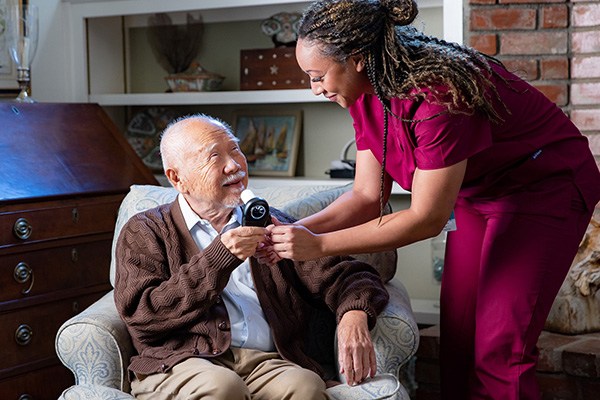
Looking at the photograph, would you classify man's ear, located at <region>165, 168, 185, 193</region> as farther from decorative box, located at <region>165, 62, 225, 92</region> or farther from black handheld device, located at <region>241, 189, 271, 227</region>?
decorative box, located at <region>165, 62, 225, 92</region>

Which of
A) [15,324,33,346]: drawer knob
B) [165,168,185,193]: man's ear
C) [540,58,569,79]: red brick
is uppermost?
[540,58,569,79]: red brick

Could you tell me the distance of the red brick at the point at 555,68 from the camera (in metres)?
2.58

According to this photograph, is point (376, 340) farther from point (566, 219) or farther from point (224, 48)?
point (224, 48)

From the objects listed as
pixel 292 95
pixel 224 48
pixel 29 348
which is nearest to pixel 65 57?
pixel 224 48

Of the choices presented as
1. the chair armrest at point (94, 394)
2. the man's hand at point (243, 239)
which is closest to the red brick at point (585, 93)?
the man's hand at point (243, 239)

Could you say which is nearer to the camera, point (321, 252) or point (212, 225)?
point (321, 252)

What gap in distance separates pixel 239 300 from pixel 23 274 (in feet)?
3.30

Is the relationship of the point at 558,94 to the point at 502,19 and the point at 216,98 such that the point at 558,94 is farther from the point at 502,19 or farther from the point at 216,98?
the point at 216,98

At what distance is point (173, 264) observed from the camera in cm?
178

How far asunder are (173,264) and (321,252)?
41 centimetres

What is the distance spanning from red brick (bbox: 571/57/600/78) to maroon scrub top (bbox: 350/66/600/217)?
3.05 ft

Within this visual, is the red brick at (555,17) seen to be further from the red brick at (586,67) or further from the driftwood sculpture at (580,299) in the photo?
the driftwood sculpture at (580,299)

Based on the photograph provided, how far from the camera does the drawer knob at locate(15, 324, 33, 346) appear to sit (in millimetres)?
2439

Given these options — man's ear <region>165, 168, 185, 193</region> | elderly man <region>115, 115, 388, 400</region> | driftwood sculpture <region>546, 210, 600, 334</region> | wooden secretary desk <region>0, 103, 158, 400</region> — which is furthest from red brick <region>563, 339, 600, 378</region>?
wooden secretary desk <region>0, 103, 158, 400</region>
